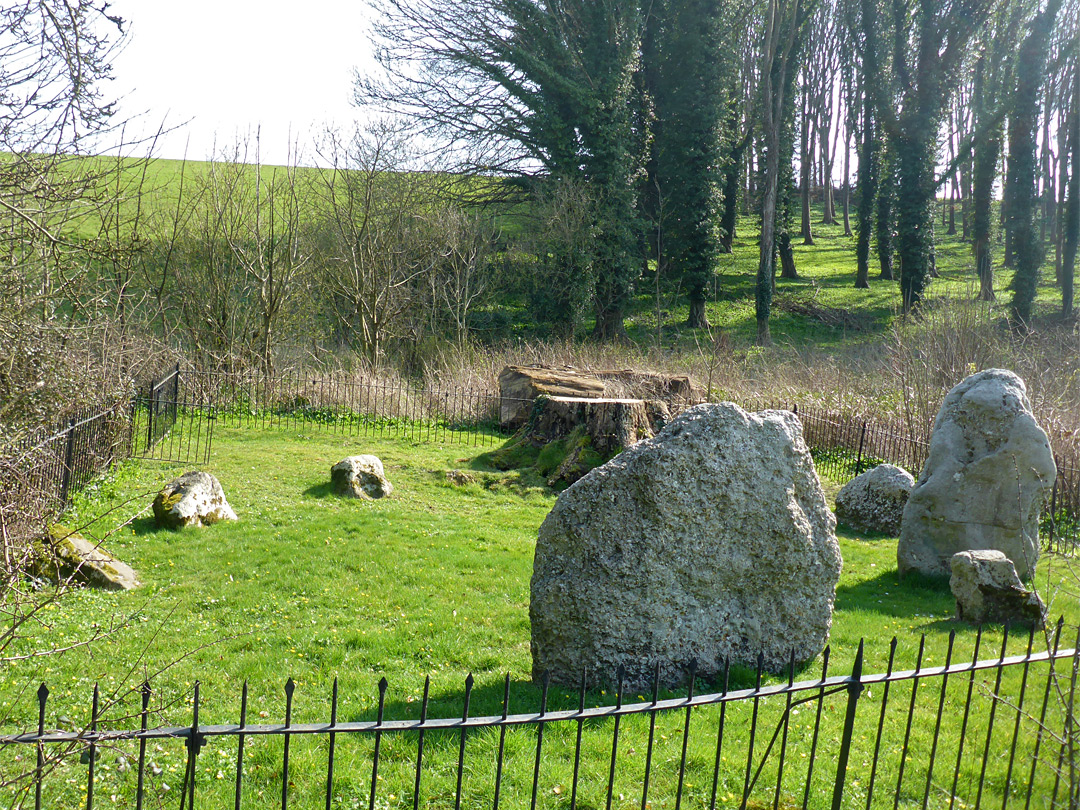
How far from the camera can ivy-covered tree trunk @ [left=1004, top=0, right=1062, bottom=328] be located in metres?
27.3

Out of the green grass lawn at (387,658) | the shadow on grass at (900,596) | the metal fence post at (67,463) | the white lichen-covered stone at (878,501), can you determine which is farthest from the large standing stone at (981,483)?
the metal fence post at (67,463)

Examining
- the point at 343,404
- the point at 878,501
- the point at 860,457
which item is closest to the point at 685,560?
the point at 878,501

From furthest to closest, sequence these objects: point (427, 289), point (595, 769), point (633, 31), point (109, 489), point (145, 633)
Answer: point (633, 31)
point (427, 289)
point (109, 489)
point (145, 633)
point (595, 769)

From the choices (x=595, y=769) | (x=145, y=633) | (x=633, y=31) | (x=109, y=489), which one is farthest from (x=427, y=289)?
(x=595, y=769)

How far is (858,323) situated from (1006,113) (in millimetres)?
9208

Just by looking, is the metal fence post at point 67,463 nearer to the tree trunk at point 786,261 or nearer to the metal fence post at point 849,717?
the metal fence post at point 849,717

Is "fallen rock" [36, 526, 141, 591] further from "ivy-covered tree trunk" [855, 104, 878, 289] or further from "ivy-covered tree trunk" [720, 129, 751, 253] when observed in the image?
"ivy-covered tree trunk" [855, 104, 878, 289]

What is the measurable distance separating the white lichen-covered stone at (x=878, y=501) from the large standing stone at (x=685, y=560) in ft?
19.8

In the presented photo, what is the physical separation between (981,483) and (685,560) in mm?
5000

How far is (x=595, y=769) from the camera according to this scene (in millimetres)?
4375

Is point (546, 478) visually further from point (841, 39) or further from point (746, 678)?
point (841, 39)

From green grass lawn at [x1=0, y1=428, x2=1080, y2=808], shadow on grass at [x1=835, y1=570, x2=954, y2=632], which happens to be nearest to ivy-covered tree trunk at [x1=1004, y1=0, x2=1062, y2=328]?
shadow on grass at [x1=835, y1=570, x2=954, y2=632]

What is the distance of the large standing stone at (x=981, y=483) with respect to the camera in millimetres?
8289

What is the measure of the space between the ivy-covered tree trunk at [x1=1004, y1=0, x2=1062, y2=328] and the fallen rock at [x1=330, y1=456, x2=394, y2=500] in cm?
2492
